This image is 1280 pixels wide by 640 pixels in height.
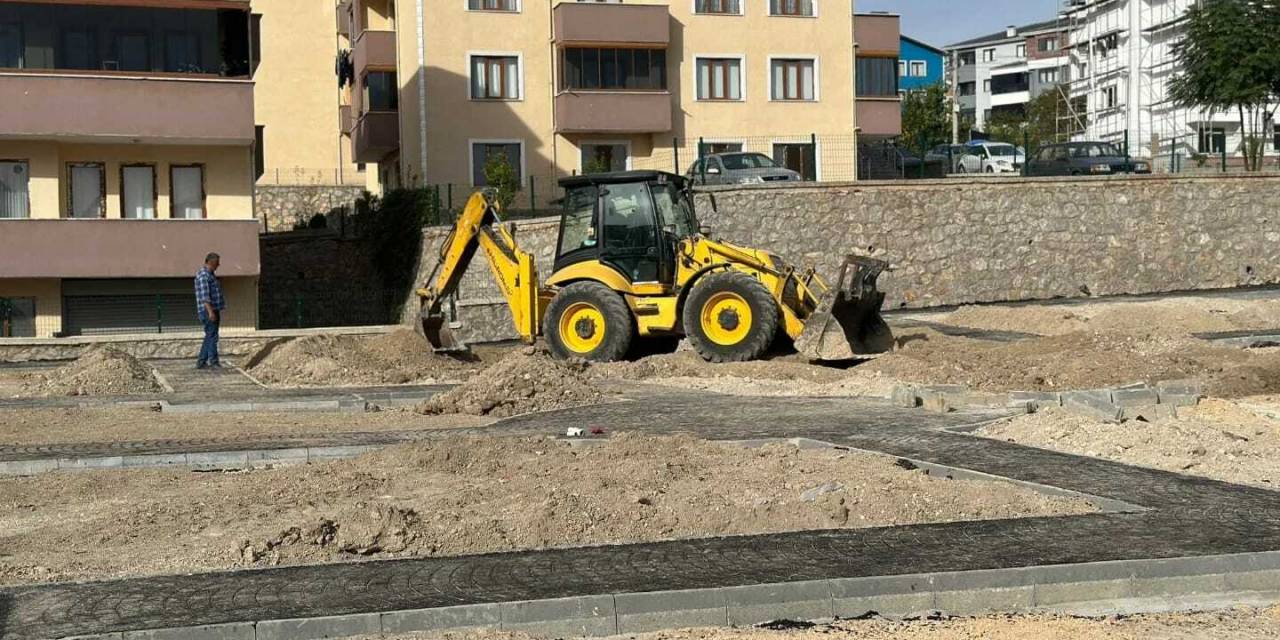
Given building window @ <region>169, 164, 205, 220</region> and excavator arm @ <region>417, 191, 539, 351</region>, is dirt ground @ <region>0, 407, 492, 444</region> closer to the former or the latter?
excavator arm @ <region>417, 191, 539, 351</region>

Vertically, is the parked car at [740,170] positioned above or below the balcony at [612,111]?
below

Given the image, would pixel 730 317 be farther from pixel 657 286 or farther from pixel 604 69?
pixel 604 69

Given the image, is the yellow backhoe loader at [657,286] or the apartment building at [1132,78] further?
the apartment building at [1132,78]

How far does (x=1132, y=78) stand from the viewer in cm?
7888

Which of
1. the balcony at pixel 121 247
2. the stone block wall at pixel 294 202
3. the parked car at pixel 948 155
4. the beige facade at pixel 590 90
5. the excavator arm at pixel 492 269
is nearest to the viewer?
the excavator arm at pixel 492 269

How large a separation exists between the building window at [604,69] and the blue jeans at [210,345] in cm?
2117

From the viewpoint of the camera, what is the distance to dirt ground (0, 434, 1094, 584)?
9703mm

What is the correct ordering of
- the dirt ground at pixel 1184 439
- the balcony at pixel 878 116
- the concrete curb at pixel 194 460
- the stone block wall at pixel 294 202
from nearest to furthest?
the dirt ground at pixel 1184 439 < the concrete curb at pixel 194 460 < the balcony at pixel 878 116 < the stone block wall at pixel 294 202

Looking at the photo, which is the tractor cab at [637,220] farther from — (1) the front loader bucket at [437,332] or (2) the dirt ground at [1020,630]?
(2) the dirt ground at [1020,630]

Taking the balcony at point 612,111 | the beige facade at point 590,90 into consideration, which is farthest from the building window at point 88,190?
the balcony at point 612,111

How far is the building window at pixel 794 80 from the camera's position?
158ft

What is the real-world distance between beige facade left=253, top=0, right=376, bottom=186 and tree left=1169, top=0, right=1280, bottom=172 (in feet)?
88.2

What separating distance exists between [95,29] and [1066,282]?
70.6ft

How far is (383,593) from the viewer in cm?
830
